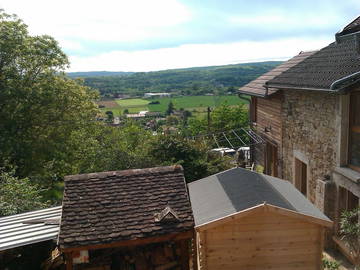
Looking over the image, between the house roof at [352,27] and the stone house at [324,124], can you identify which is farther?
the house roof at [352,27]

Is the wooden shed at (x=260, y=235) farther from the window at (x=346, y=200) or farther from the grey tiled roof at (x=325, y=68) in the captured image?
the grey tiled roof at (x=325, y=68)

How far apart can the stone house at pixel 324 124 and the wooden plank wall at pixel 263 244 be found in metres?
1.99

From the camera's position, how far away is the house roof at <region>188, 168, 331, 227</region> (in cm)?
677

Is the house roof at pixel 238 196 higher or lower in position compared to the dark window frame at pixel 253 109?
lower

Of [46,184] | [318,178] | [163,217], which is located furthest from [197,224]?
[46,184]

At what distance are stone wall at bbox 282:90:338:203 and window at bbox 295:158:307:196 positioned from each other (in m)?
0.21

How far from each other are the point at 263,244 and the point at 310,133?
504 cm

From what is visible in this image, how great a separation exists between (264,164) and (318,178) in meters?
6.41

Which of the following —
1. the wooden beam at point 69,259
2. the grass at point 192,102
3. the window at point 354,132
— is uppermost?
the window at point 354,132

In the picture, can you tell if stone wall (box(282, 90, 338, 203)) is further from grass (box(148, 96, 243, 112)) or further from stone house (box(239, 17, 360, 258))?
grass (box(148, 96, 243, 112))

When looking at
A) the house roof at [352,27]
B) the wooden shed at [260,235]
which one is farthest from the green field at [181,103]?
the wooden shed at [260,235]

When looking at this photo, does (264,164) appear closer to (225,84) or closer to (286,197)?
(286,197)

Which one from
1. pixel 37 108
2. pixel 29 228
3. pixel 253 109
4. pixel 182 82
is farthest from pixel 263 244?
pixel 182 82

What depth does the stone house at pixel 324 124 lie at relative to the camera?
829 centimetres
